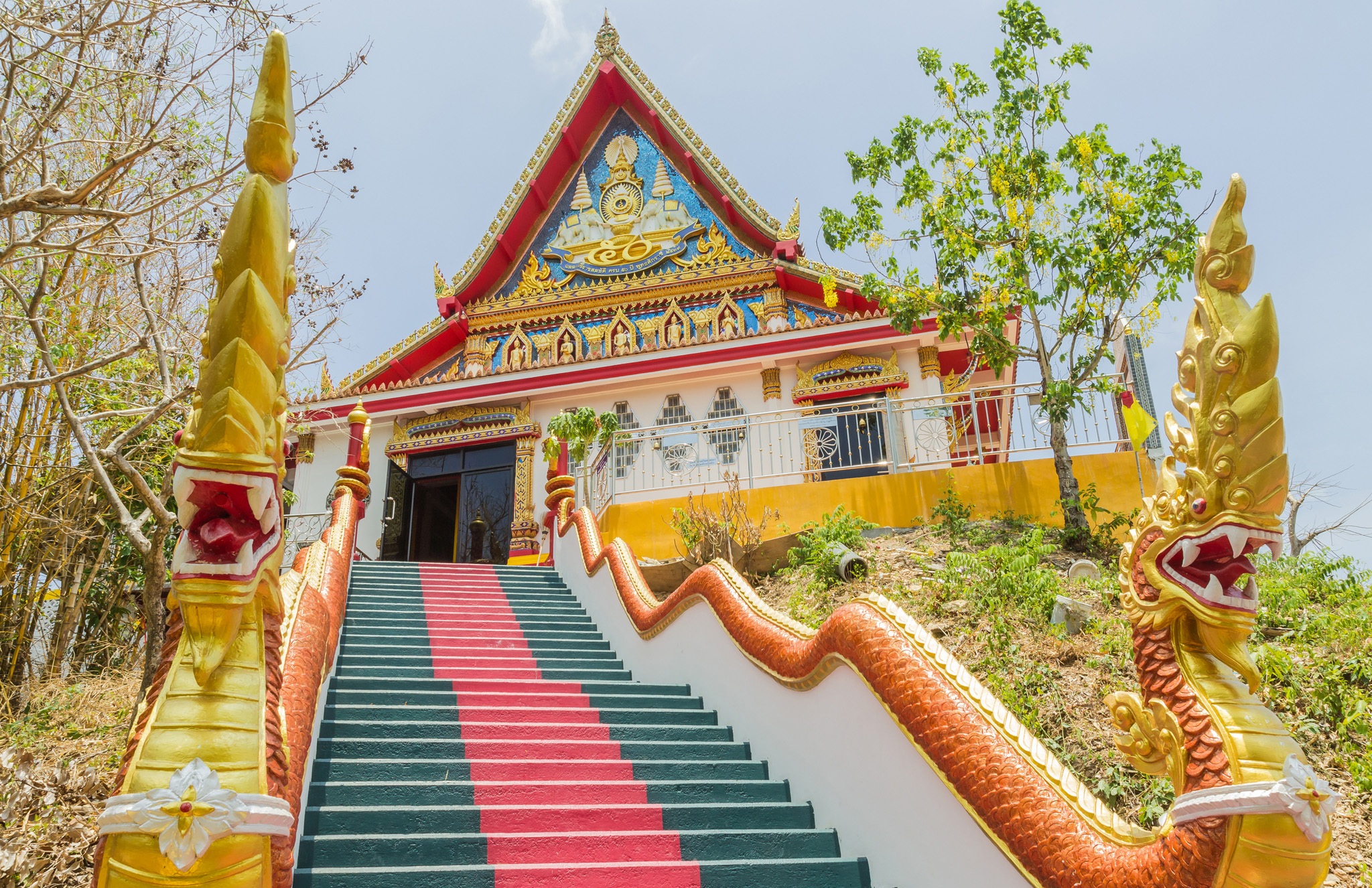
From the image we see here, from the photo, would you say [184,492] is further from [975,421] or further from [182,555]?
[975,421]

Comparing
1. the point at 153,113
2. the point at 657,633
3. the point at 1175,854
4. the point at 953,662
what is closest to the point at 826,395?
the point at 657,633

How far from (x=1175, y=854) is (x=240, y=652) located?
2168 millimetres

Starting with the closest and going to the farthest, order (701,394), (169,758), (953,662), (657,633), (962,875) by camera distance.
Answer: (169,758) < (962,875) < (953,662) < (657,633) < (701,394)

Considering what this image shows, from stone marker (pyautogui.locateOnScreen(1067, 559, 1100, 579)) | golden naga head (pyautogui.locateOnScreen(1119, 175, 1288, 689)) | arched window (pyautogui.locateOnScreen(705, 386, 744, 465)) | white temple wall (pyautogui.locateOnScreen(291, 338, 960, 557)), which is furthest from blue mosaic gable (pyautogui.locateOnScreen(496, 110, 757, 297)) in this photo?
golden naga head (pyautogui.locateOnScreen(1119, 175, 1288, 689))

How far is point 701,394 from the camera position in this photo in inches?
494

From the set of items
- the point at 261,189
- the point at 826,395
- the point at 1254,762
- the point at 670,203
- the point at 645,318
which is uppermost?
the point at 670,203

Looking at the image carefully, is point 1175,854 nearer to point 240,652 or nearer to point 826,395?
point 240,652

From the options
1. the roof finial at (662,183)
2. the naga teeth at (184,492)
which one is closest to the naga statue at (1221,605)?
the naga teeth at (184,492)

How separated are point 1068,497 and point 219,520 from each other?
7783 millimetres

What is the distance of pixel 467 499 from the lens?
526 inches

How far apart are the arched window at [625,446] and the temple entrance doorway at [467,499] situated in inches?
67.0

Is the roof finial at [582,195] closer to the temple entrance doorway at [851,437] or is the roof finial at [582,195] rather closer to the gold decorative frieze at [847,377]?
the gold decorative frieze at [847,377]

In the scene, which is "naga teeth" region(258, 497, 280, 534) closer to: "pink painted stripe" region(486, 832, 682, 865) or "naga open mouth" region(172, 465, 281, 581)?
"naga open mouth" region(172, 465, 281, 581)

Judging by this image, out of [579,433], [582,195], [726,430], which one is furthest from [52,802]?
[582,195]
